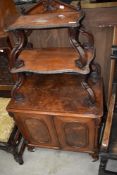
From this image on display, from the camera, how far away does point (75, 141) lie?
170 cm

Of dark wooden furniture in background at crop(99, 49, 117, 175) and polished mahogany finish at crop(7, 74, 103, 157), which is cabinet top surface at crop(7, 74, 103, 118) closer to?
polished mahogany finish at crop(7, 74, 103, 157)

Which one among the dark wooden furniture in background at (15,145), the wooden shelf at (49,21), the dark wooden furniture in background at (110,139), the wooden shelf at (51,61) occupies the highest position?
the wooden shelf at (49,21)

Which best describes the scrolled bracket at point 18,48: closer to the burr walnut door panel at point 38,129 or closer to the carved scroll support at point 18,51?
the carved scroll support at point 18,51

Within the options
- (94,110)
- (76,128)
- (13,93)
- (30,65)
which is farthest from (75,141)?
(30,65)

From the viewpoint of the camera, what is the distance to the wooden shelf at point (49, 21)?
1.13 meters

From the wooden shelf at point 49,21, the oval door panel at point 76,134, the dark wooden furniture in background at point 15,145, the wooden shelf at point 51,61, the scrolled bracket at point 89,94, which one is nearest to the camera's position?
the wooden shelf at point 49,21

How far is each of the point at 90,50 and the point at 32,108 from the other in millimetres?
588

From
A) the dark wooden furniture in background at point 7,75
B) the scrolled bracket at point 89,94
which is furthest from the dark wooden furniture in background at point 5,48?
the scrolled bracket at point 89,94

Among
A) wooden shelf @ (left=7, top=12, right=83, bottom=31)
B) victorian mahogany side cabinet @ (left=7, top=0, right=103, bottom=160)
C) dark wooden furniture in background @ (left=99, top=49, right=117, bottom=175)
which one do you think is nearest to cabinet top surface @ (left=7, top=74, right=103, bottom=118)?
victorian mahogany side cabinet @ (left=7, top=0, right=103, bottom=160)

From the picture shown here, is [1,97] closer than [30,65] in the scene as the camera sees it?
No

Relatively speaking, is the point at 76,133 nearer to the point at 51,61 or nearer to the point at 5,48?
the point at 51,61

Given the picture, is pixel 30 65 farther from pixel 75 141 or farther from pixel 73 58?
pixel 75 141

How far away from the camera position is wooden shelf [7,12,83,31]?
44.6 inches

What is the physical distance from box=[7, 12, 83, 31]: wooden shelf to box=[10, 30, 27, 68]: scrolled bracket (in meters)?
0.07
